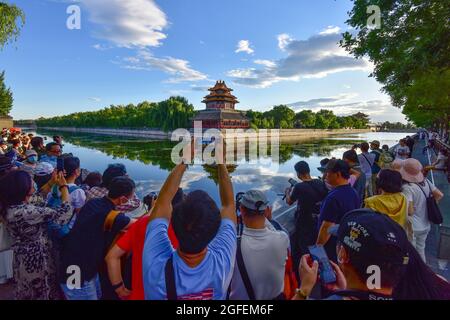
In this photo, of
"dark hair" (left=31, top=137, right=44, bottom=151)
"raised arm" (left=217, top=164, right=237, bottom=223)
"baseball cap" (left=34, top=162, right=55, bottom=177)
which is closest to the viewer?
"raised arm" (left=217, top=164, right=237, bottom=223)

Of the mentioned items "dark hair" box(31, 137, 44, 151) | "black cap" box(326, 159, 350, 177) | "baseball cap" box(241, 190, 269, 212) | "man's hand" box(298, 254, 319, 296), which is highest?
"dark hair" box(31, 137, 44, 151)

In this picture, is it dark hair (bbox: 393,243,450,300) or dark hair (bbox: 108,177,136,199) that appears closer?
dark hair (bbox: 393,243,450,300)

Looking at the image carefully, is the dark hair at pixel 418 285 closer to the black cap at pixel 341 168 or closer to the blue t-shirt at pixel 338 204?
the blue t-shirt at pixel 338 204

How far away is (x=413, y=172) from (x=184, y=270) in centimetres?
295

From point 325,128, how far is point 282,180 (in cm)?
8203

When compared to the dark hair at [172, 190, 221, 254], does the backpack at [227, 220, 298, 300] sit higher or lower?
lower

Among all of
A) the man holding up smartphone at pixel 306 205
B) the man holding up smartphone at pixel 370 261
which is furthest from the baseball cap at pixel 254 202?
the man holding up smartphone at pixel 306 205

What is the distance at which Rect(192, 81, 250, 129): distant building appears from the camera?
53875mm

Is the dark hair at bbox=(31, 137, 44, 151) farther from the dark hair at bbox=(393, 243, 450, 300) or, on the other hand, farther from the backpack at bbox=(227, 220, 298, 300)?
the dark hair at bbox=(393, 243, 450, 300)

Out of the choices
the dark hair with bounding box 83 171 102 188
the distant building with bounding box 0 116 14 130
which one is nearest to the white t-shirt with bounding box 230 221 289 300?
the dark hair with bounding box 83 171 102 188

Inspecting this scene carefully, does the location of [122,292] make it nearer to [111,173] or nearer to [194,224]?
[194,224]

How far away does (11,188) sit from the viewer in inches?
76.0

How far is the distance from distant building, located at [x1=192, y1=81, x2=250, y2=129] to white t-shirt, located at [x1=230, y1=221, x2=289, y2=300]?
169 ft
